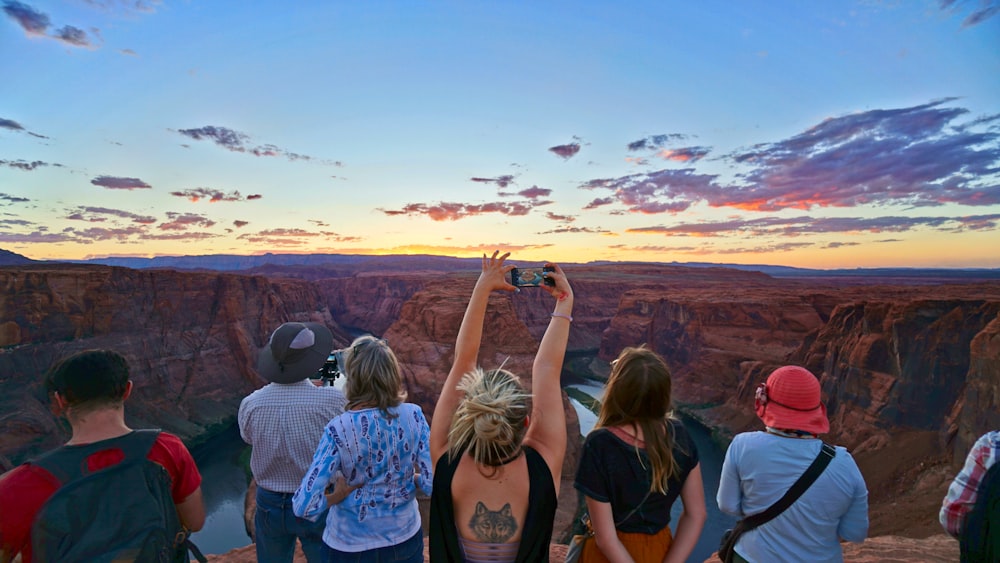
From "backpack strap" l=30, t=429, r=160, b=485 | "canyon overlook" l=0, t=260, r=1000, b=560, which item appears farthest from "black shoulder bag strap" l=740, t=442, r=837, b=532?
"canyon overlook" l=0, t=260, r=1000, b=560

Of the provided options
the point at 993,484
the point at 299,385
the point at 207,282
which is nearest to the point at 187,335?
the point at 207,282

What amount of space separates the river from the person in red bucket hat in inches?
469

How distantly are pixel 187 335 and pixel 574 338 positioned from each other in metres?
50.2

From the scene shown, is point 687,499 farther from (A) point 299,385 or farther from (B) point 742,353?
(B) point 742,353

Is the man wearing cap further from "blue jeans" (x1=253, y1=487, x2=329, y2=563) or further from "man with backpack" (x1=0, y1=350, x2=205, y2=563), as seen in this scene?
"man with backpack" (x1=0, y1=350, x2=205, y2=563)

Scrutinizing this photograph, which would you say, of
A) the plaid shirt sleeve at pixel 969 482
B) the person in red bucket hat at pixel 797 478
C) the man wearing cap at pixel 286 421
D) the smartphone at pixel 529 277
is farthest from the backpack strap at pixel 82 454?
the plaid shirt sleeve at pixel 969 482

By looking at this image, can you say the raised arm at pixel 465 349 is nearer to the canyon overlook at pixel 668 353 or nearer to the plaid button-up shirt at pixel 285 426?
the plaid button-up shirt at pixel 285 426

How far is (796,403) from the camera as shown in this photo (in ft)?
9.55

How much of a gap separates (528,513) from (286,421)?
6.64 ft

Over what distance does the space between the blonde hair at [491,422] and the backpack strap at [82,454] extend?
152cm

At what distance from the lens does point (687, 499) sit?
2.65 m

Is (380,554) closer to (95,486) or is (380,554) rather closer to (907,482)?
(95,486)

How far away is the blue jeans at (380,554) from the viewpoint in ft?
9.25

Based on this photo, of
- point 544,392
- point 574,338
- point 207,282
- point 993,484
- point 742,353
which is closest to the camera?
point 544,392
